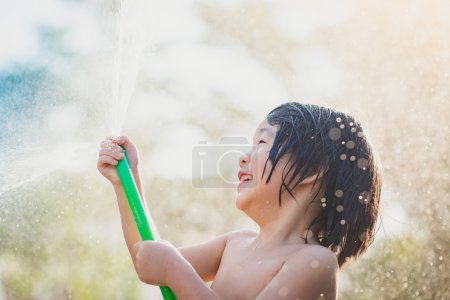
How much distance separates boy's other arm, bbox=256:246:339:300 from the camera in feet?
4.38

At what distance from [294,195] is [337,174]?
0.13m

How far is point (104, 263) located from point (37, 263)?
822mm

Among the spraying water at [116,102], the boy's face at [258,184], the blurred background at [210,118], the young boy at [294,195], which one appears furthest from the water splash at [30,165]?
the blurred background at [210,118]

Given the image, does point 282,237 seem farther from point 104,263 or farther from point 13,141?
point 104,263

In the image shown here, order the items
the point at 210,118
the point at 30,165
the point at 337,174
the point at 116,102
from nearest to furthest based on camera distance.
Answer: the point at 116,102 → the point at 337,174 → the point at 30,165 → the point at 210,118

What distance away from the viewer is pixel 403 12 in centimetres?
639

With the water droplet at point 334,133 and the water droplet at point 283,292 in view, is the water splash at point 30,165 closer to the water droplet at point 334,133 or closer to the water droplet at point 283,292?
the water droplet at point 334,133

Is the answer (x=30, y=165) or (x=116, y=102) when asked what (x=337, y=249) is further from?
(x=30, y=165)

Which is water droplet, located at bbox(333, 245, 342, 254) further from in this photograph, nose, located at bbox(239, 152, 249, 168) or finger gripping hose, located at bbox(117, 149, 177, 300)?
finger gripping hose, located at bbox(117, 149, 177, 300)

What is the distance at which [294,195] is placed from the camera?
156cm

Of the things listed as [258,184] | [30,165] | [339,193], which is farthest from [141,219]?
[30,165]

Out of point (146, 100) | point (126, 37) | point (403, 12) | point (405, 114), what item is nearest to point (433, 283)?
point (405, 114)

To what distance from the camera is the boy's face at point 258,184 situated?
1.55 meters

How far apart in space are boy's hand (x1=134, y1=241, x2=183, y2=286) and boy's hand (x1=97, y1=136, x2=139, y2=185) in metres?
0.25
